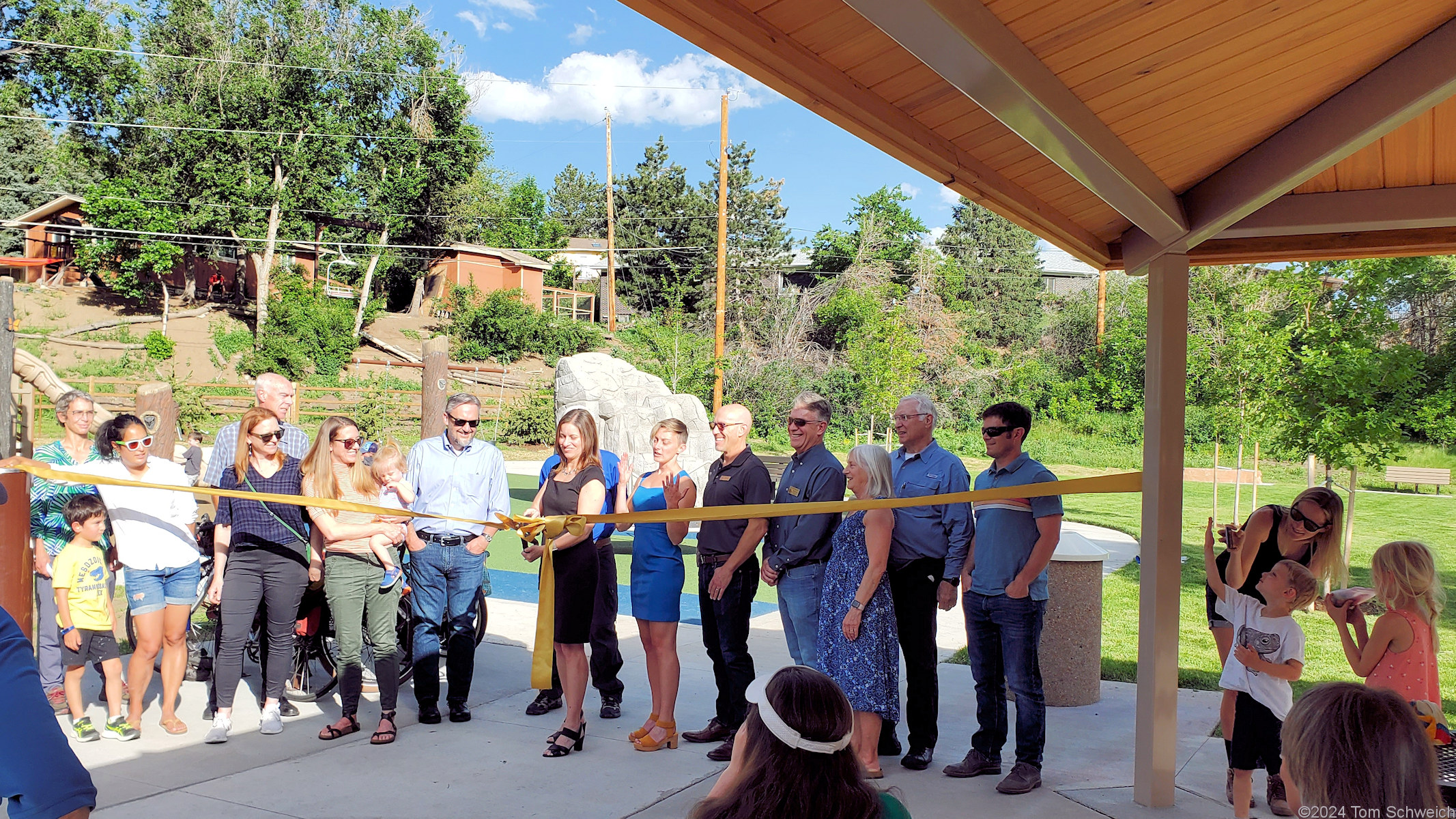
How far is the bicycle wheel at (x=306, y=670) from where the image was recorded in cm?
586

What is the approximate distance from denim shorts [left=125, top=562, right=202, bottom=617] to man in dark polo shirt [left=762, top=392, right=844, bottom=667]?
10.5 feet

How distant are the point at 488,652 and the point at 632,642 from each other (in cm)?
113

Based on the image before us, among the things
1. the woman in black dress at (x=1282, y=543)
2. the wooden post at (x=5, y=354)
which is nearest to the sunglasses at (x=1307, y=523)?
the woman in black dress at (x=1282, y=543)

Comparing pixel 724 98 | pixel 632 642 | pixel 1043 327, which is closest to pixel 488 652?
pixel 632 642

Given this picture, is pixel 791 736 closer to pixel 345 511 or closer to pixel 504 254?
pixel 345 511

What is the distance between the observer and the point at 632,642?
7.58 m

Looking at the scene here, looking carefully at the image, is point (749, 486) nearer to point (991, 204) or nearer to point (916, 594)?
point (916, 594)

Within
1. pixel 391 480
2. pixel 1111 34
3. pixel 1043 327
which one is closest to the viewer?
pixel 1111 34

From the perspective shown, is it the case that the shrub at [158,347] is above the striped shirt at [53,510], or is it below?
above

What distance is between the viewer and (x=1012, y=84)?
2098 mm

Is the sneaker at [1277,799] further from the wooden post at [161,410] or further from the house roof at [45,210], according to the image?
the house roof at [45,210]

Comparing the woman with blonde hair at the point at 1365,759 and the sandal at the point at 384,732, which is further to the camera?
the sandal at the point at 384,732

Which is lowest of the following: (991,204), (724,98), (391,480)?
(391,480)

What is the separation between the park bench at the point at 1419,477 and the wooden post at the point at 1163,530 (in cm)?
2167
